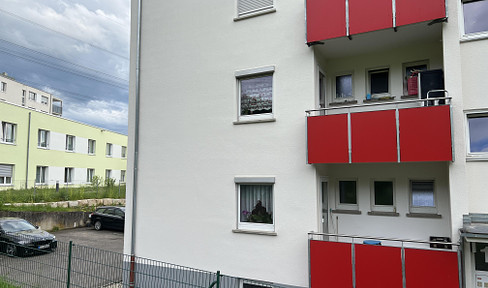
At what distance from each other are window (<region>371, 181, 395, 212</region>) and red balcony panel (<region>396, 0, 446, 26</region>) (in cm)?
381

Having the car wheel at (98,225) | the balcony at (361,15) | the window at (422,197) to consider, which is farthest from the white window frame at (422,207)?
the car wheel at (98,225)

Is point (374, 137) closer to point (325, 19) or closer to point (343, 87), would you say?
point (343, 87)

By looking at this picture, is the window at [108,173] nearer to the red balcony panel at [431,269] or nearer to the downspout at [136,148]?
the downspout at [136,148]

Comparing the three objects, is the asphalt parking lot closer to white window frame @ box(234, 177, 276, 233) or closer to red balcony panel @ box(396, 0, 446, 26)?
white window frame @ box(234, 177, 276, 233)

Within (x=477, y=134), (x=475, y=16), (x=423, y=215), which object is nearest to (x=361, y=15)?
(x=475, y=16)

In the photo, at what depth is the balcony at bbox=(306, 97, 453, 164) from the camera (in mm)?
6492

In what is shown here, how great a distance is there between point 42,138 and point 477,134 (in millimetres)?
31154

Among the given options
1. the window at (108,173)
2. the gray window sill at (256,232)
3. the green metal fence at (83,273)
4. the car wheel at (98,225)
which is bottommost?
the car wheel at (98,225)

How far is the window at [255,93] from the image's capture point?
28.7 ft

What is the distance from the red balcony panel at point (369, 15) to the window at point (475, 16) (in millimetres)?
1535

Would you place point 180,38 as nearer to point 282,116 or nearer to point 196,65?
point 196,65

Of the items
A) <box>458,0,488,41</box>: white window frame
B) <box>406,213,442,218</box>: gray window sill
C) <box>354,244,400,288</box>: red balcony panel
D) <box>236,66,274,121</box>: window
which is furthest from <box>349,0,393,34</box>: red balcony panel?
<box>354,244,400,288</box>: red balcony panel

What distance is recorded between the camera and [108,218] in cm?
2023

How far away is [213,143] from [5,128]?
78.1 ft
